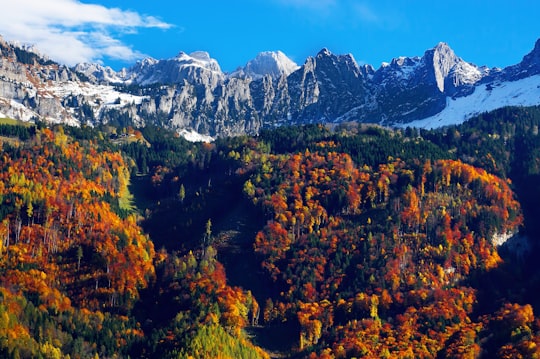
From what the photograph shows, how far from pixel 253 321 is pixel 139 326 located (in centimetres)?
3120

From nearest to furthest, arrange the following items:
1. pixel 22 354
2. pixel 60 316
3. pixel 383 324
Result: pixel 22 354 → pixel 60 316 → pixel 383 324

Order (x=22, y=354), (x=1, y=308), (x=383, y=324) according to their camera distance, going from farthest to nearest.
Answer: (x=383, y=324)
(x=1, y=308)
(x=22, y=354)

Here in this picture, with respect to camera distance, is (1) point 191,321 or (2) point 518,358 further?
(1) point 191,321

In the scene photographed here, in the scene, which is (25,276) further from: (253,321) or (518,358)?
(518,358)

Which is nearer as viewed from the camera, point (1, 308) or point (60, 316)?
point (1, 308)

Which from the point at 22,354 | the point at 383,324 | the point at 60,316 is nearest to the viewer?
the point at 22,354

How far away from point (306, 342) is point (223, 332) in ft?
73.6

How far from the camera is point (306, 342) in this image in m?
188

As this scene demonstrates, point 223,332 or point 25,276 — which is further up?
point 25,276

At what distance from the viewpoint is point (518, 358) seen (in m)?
169

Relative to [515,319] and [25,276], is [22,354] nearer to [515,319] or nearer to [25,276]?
[25,276]

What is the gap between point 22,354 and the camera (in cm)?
15525

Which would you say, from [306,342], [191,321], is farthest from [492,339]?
[191,321]

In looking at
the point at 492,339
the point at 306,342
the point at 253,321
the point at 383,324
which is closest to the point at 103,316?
the point at 253,321
